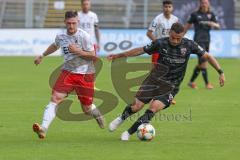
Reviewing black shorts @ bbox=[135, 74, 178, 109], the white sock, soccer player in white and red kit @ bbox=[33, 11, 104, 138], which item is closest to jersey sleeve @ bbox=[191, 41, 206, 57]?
black shorts @ bbox=[135, 74, 178, 109]

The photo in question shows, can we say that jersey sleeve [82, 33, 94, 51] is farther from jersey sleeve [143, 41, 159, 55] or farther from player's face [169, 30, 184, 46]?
player's face [169, 30, 184, 46]

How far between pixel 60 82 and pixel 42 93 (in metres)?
6.75

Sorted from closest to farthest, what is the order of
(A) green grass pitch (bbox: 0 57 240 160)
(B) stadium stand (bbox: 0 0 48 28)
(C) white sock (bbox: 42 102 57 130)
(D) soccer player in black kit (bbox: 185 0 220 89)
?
(A) green grass pitch (bbox: 0 57 240 160), (C) white sock (bbox: 42 102 57 130), (D) soccer player in black kit (bbox: 185 0 220 89), (B) stadium stand (bbox: 0 0 48 28)

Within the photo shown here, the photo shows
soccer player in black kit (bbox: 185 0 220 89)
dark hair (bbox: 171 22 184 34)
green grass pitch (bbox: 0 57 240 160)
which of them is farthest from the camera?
soccer player in black kit (bbox: 185 0 220 89)

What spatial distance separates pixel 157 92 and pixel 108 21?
2313 cm

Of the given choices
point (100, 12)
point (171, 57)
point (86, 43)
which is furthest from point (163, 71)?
point (100, 12)

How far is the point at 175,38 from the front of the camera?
36.8ft

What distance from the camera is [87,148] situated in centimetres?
1055

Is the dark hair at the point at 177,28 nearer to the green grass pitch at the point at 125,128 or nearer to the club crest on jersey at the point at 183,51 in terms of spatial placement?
the club crest on jersey at the point at 183,51

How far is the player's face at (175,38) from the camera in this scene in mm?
11156

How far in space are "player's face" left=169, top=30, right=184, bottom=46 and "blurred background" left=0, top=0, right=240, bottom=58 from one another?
19195mm

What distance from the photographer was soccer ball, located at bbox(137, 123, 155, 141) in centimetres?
1112

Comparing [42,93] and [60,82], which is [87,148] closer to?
[60,82]

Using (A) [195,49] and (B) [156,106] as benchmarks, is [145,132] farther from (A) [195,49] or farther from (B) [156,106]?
(A) [195,49]
